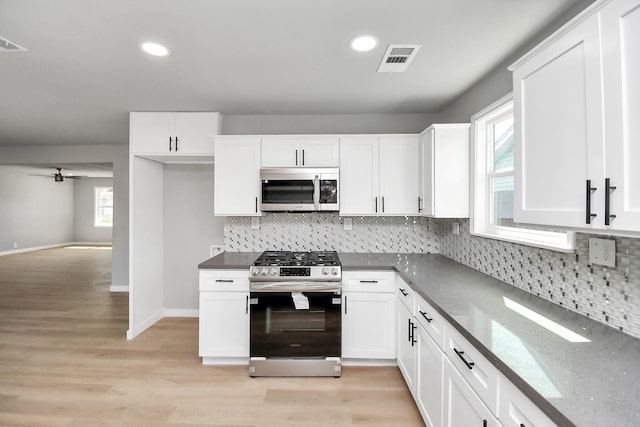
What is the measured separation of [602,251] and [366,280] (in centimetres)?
166

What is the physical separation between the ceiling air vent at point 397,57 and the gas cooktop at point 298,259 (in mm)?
1638

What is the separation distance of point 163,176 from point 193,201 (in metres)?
0.50

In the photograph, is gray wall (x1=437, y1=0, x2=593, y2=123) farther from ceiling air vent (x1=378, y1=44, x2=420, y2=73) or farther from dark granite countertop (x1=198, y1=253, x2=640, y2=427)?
dark granite countertop (x1=198, y1=253, x2=640, y2=427)

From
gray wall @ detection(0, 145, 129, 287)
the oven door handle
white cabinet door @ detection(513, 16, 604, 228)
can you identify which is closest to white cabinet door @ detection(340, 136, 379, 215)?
the oven door handle

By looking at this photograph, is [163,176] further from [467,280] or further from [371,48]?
[467,280]

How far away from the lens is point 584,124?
1.11m

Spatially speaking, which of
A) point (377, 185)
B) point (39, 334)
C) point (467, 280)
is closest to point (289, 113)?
point (377, 185)

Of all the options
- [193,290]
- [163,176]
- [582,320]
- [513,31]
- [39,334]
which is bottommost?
[39,334]

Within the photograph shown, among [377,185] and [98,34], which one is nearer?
[98,34]

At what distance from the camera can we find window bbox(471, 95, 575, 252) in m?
2.28

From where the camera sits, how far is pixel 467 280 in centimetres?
229

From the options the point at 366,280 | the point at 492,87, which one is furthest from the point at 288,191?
the point at 492,87

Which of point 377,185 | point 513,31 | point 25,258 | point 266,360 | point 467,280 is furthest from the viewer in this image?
point 25,258

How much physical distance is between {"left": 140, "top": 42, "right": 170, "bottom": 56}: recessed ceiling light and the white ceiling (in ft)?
0.20
